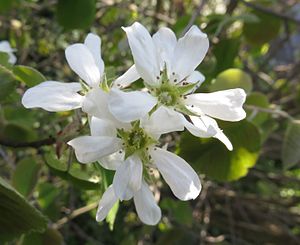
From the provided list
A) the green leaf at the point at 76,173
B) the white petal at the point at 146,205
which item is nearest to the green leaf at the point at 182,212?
the green leaf at the point at 76,173

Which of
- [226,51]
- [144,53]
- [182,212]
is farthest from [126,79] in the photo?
[182,212]

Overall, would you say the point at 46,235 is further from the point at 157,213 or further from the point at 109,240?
the point at 109,240

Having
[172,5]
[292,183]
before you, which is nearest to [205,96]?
[172,5]

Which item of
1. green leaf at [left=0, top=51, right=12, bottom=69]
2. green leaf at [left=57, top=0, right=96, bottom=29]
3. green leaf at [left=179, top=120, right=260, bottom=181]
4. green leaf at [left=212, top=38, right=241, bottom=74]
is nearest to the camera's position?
green leaf at [left=0, top=51, right=12, bottom=69]

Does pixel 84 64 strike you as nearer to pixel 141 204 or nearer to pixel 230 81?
pixel 141 204

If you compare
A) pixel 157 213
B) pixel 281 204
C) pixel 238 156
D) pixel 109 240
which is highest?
pixel 157 213

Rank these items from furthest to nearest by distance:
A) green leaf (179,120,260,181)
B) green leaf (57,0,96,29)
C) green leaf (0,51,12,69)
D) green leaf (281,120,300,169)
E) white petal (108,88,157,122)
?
green leaf (57,0,96,29) < green leaf (281,120,300,169) < green leaf (179,120,260,181) < green leaf (0,51,12,69) < white petal (108,88,157,122)

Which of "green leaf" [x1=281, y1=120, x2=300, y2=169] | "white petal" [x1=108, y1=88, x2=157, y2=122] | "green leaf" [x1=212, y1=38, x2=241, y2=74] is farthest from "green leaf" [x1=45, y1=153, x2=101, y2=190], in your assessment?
"green leaf" [x1=212, y1=38, x2=241, y2=74]

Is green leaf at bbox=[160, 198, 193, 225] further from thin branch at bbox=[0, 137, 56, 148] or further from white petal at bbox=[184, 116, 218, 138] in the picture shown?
white petal at bbox=[184, 116, 218, 138]
